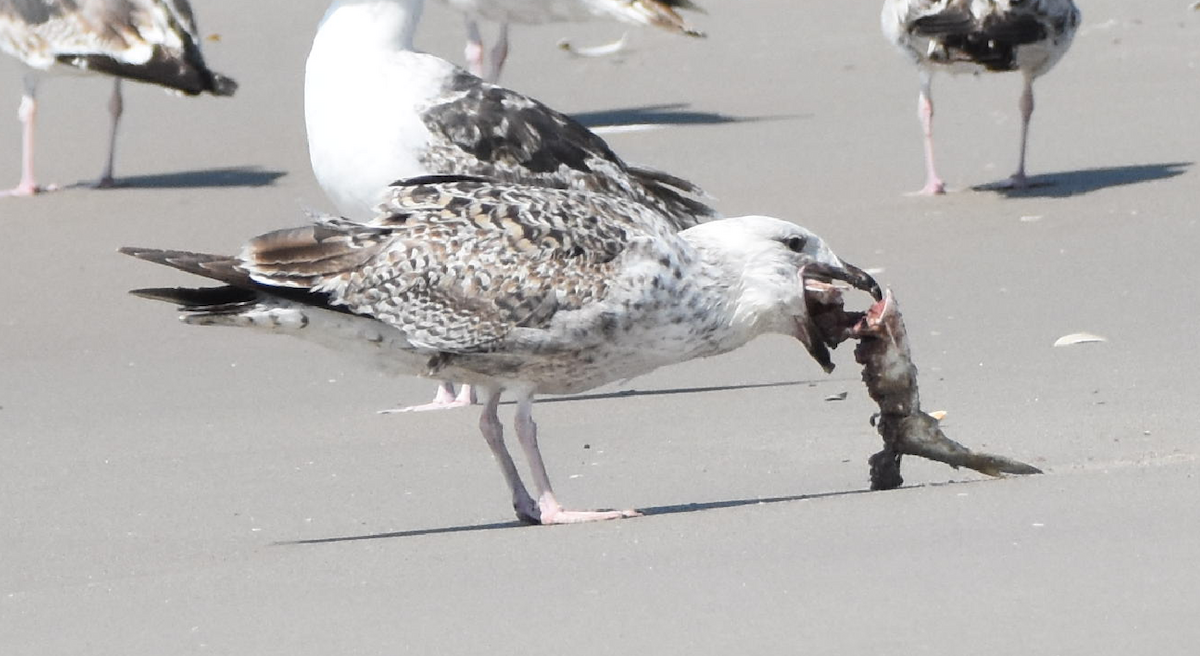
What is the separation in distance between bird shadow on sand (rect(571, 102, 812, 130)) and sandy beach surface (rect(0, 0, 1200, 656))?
0.26 feet

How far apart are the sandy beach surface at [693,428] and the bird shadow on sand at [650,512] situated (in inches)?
1.4

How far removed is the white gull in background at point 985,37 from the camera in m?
12.8

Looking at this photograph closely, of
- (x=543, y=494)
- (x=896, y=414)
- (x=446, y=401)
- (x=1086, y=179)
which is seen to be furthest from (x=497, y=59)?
(x=543, y=494)

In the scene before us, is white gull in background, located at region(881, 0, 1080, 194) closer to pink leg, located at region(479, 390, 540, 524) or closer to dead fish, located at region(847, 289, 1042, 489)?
dead fish, located at region(847, 289, 1042, 489)

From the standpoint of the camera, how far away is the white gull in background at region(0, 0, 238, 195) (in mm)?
13852

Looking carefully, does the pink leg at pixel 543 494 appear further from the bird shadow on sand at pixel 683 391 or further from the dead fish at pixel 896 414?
the bird shadow on sand at pixel 683 391

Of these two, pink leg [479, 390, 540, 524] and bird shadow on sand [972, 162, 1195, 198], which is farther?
Result: bird shadow on sand [972, 162, 1195, 198]

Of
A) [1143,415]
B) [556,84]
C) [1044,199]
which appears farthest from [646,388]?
[556,84]

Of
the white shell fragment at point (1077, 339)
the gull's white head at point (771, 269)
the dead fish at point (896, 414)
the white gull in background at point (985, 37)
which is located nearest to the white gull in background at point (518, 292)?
the gull's white head at point (771, 269)

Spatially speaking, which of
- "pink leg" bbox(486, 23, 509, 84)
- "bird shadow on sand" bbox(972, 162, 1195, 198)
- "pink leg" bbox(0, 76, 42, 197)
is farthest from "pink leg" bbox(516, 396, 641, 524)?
"pink leg" bbox(486, 23, 509, 84)

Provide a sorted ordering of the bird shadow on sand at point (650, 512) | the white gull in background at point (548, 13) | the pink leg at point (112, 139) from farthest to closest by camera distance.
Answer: the white gull in background at point (548, 13), the pink leg at point (112, 139), the bird shadow on sand at point (650, 512)

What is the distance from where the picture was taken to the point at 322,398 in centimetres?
874

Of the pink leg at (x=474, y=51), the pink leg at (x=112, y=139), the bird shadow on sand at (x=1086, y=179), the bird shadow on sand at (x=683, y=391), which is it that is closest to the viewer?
the bird shadow on sand at (x=683, y=391)

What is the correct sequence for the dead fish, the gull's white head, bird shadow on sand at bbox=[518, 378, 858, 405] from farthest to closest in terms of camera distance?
1. bird shadow on sand at bbox=[518, 378, 858, 405]
2. the gull's white head
3. the dead fish
